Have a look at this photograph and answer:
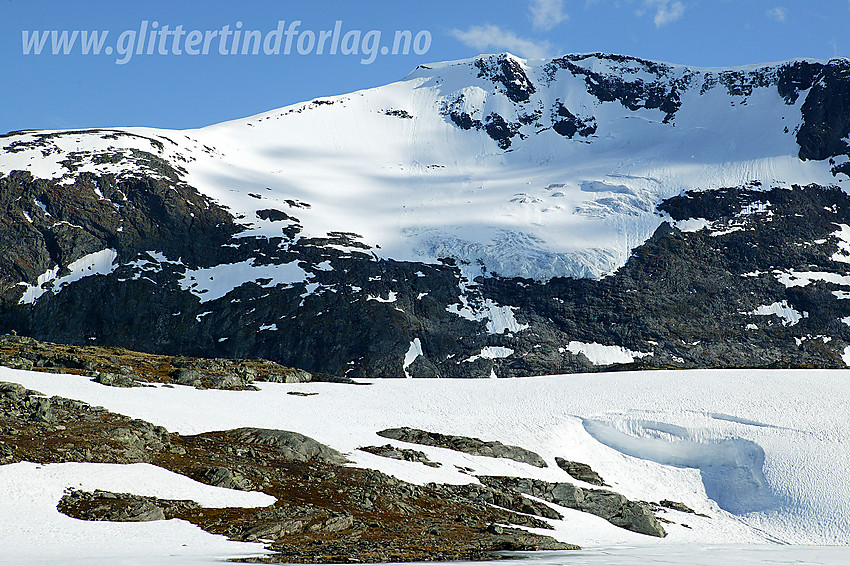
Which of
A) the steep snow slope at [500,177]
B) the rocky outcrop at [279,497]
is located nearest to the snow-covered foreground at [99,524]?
the rocky outcrop at [279,497]

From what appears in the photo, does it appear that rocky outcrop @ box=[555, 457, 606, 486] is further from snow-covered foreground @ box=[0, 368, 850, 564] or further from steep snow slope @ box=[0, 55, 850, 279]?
steep snow slope @ box=[0, 55, 850, 279]

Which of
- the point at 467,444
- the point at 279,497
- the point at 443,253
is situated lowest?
the point at 279,497

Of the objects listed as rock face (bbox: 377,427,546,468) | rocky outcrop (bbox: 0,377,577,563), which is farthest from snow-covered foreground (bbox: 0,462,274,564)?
rock face (bbox: 377,427,546,468)

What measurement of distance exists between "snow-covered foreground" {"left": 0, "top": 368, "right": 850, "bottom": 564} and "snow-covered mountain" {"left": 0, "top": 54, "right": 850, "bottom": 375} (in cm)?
5579

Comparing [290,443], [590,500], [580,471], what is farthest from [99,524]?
[580,471]

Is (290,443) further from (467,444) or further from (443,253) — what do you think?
(443,253)

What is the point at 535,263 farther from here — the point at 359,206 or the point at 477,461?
the point at 477,461

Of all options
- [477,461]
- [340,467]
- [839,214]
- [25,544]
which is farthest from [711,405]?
[839,214]

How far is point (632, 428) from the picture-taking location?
1772 inches

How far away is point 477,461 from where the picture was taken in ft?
126

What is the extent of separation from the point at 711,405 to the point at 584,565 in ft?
102

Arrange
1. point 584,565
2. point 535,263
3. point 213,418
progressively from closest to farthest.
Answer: point 584,565 → point 213,418 → point 535,263

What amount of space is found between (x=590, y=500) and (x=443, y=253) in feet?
337

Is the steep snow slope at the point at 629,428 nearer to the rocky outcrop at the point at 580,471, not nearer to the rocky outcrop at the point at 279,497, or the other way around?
the rocky outcrop at the point at 580,471
